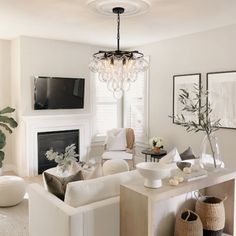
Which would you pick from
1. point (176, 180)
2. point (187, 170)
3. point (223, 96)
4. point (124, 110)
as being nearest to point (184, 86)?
point (223, 96)

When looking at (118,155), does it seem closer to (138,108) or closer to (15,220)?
(138,108)

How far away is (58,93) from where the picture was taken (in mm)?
5758

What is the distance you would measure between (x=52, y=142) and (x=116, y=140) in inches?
53.1

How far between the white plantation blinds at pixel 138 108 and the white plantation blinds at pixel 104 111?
22 cm

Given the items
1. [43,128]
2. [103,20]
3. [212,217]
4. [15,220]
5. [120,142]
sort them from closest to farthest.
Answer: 1. [212,217]
2. [15,220]
3. [103,20]
4. [43,128]
5. [120,142]

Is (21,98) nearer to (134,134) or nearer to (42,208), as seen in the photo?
(134,134)

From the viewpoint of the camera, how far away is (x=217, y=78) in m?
4.66

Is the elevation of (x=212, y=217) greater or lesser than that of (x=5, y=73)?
lesser

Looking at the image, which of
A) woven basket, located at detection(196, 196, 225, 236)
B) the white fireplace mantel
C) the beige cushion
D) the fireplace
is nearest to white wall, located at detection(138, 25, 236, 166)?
the beige cushion

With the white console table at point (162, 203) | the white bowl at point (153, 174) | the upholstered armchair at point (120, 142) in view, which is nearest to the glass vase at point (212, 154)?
the white console table at point (162, 203)

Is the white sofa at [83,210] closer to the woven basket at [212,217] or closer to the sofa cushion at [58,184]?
the sofa cushion at [58,184]

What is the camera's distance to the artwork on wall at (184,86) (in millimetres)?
5020

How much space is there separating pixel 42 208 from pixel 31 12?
2656mm

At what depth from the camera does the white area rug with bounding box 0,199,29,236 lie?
3277 millimetres
